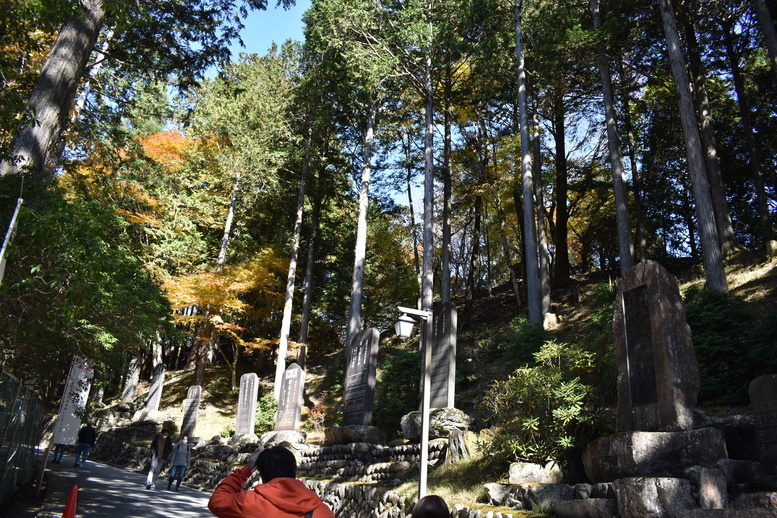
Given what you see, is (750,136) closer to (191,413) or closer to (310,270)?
(310,270)

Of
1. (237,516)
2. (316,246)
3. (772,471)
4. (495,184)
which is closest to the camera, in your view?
(237,516)

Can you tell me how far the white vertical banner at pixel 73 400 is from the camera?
9773mm

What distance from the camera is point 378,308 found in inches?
1091

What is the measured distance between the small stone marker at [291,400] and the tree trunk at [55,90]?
1001cm

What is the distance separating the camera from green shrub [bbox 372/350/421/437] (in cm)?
1474

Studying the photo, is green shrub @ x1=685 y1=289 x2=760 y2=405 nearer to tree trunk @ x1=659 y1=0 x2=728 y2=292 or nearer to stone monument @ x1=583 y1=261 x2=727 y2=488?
tree trunk @ x1=659 y1=0 x2=728 y2=292

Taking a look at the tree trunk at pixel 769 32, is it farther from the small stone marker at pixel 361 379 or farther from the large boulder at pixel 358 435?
the large boulder at pixel 358 435

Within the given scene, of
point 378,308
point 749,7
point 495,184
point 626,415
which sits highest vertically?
point 749,7

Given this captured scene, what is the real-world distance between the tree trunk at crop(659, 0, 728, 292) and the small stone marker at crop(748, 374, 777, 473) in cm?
649

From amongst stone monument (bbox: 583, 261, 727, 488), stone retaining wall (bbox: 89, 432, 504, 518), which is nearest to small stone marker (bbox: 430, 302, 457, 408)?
stone retaining wall (bbox: 89, 432, 504, 518)

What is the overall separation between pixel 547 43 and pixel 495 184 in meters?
8.87

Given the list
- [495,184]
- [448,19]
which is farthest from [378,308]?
[448,19]

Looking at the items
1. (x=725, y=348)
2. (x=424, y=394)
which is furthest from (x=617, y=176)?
(x=424, y=394)

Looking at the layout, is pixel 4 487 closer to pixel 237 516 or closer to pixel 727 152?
pixel 237 516
